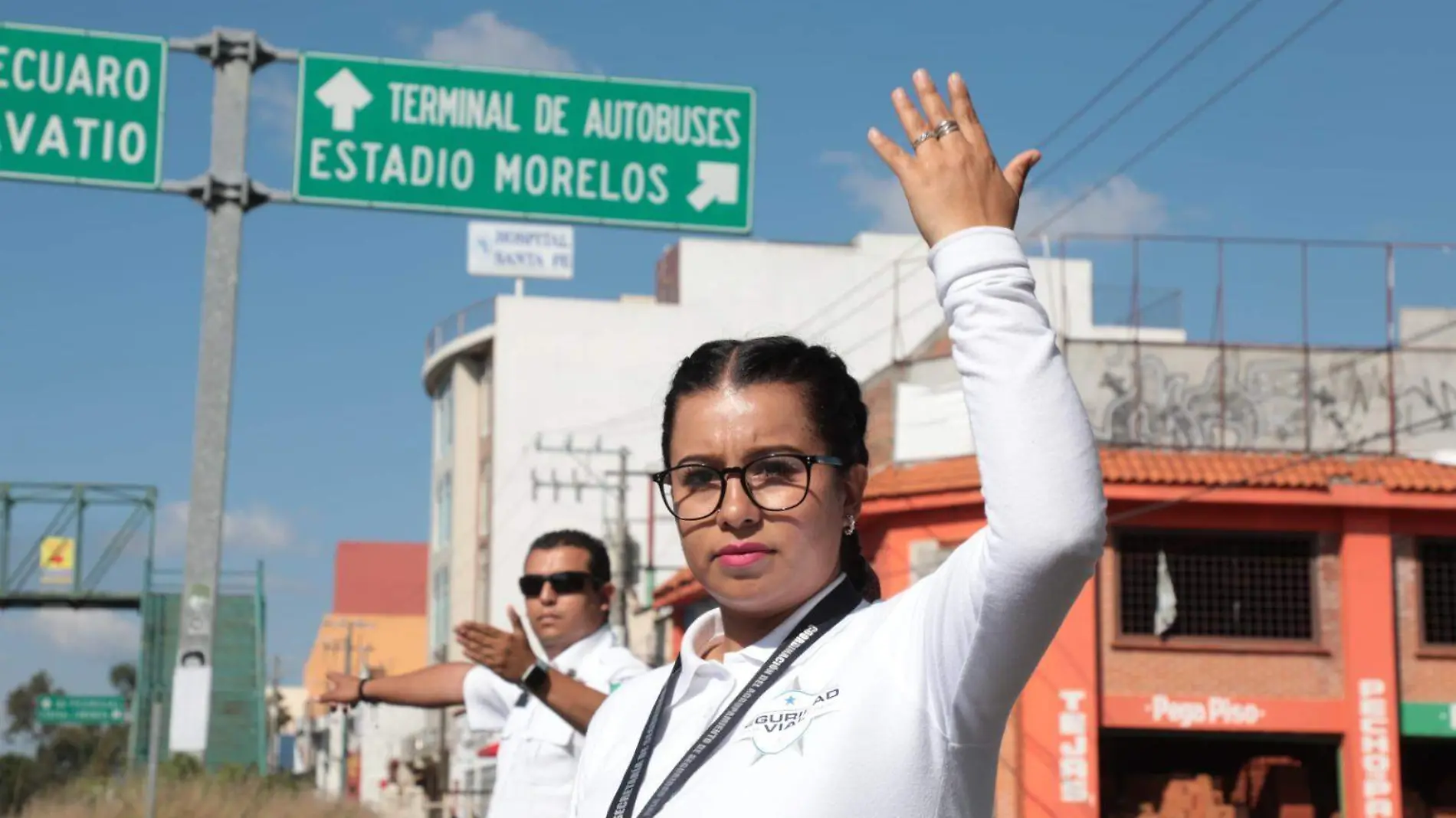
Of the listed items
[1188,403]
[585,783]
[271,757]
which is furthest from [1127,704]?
[271,757]

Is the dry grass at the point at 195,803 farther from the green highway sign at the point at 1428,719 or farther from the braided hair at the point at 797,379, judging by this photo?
the green highway sign at the point at 1428,719

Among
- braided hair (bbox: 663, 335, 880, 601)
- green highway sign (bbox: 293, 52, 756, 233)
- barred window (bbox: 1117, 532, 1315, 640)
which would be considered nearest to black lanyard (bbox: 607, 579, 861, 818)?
braided hair (bbox: 663, 335, 880, 601)

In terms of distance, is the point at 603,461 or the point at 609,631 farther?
the point at 603,461

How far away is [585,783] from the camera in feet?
9.71

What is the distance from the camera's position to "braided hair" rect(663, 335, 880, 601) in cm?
274

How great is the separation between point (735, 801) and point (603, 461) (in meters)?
45.5

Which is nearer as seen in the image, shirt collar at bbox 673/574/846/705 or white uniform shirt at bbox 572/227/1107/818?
white uniform shirt at bbox 572/227/1107/818

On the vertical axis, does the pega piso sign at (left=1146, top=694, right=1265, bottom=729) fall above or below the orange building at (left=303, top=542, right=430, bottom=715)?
below

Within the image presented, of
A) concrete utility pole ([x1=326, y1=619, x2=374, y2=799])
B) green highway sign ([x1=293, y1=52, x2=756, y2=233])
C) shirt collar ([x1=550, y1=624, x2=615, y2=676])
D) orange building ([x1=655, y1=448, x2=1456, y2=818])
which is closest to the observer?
shirt collar ([x1=550, y1=624, x2=615, y2=676])

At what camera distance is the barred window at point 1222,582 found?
82.7ft

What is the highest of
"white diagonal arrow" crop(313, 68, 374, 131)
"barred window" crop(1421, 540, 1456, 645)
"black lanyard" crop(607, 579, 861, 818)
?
"white diagonal arrow" crop(313, 68, 374, 131)

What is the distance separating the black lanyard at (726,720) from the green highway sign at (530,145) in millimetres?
8070

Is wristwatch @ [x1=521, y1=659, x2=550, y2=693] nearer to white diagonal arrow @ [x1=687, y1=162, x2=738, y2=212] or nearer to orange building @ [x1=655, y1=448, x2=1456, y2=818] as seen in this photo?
white diagonal arrow @ [x1=687, y1=162, x2=738, y2=212]

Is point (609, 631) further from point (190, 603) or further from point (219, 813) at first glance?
point (219, 813)
